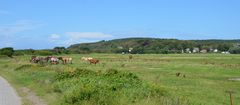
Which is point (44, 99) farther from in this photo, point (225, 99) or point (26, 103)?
point (225, 99)

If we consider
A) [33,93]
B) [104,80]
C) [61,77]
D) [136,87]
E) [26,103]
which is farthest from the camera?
[61,77]

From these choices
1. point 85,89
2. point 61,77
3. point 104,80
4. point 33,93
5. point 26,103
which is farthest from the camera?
point 61,77

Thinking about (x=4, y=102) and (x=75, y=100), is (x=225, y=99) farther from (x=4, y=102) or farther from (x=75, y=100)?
(x=4, y=102)

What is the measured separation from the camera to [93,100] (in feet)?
58.7

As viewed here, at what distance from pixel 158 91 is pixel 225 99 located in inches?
210

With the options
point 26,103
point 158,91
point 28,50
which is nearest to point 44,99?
point 26,103

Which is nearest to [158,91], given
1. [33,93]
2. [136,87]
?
[136,87]

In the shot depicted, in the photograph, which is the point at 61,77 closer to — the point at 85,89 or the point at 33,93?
the point at 33,93

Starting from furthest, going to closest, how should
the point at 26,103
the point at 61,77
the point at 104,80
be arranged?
1. the point at 61,77
2. the point at 104,80
3. the point at 26,103

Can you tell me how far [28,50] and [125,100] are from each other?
125365mm

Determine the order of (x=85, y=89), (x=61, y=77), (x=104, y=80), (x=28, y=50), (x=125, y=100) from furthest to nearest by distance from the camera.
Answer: (x=28, y=50)
(x=61, y=77)
(x=104, y=80)
(x=85, y=89)
(x=125, y=100)

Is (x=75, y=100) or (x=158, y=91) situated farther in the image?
(x=158, y=91)

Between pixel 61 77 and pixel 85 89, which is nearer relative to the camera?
pixel 85 89

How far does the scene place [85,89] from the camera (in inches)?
738
